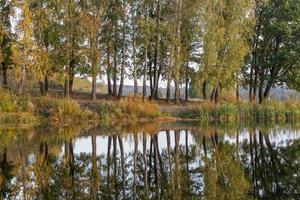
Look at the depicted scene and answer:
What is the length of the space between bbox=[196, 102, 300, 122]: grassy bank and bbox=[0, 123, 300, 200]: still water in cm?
1627

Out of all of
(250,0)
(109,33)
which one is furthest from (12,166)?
(250,0)

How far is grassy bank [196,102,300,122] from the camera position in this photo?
41.8m

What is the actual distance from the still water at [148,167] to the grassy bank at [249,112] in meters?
16.3

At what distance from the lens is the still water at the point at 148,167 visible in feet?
38.5

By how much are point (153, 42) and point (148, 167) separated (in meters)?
Result: 35.9

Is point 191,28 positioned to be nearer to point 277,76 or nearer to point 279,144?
point 277,76

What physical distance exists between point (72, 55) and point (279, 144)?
25806 millimetres

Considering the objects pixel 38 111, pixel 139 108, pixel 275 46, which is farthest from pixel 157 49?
pixel 38 111

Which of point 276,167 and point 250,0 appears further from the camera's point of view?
point 250,0

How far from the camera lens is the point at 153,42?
5050cm

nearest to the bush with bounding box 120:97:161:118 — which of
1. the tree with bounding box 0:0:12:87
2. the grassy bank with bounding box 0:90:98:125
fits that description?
the grassy bank with bounding box 0:90:98:125

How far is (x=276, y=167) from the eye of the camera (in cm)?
1552

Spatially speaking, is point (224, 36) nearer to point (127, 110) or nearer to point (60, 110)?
point (127, 110)

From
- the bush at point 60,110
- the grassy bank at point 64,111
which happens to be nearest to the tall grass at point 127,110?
the grassy bank at point 64,111
